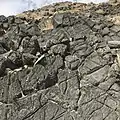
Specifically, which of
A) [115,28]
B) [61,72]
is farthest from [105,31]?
[61,72]

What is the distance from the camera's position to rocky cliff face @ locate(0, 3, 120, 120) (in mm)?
18531

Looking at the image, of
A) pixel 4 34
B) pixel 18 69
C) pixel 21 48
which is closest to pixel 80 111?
pixel 18 69

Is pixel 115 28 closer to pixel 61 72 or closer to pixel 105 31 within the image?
pixel 105 31

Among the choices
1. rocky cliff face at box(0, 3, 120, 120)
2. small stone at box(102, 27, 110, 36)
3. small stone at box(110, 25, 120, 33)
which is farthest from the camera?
small stone at box(110, 25, 120, 33)

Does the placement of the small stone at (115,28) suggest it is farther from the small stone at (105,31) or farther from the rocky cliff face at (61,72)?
the small stone at (105,31)

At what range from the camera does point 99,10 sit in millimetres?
33594

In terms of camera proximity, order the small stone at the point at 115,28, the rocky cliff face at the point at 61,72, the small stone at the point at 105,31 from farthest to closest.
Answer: the small stone at the point at 115,28
the small stone at the point at 105,31
the rocky cliff face at the point at 61,72

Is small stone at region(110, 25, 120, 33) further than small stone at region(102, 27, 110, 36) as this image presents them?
Yes

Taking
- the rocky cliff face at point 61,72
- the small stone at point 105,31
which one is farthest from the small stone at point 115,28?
the small stone at point 105,31

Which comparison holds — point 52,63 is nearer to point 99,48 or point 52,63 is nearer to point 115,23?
point 99,48

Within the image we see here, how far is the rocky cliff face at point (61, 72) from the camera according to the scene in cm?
1853

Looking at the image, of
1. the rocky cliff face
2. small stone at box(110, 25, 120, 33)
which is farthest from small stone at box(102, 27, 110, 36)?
small stone at box(110, 25, 120, 33)

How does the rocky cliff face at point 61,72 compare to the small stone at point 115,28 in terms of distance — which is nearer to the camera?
the rocky cliff face at point 61,72

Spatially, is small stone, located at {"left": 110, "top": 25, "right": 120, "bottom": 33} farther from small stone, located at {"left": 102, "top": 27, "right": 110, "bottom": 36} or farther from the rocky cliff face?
small stone, located at {"left": 102, "top": 27, "right": 110, "bottom": 36}
